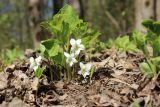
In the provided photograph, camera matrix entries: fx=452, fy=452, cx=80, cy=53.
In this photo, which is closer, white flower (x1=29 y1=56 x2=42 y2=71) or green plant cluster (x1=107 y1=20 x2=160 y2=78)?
green plant cluster (x1=107 y1=20 x2=160 y2=78)

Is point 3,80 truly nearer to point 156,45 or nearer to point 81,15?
point 156,45

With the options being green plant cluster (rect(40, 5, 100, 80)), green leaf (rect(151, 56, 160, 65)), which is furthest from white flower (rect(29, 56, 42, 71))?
green leaf (rect(151, 56, 160, 65))

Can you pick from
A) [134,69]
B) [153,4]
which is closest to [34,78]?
[134,69]

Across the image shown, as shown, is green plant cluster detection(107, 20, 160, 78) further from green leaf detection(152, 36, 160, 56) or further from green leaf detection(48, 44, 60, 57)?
green leaf detection(48, 44, 60, 57)

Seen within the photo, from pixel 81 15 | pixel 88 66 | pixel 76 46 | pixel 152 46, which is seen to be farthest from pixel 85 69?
pixel 81 15

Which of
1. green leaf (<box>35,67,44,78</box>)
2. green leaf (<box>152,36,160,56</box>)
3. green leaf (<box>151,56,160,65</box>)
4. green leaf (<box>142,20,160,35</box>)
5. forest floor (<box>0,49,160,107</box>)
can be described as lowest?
forest floor (<box>0,49,160,107</box>)

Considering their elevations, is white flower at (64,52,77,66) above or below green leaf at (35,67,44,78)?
above

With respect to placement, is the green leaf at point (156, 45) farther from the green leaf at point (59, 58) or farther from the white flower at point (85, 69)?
the green leaf at point (59, 58)
